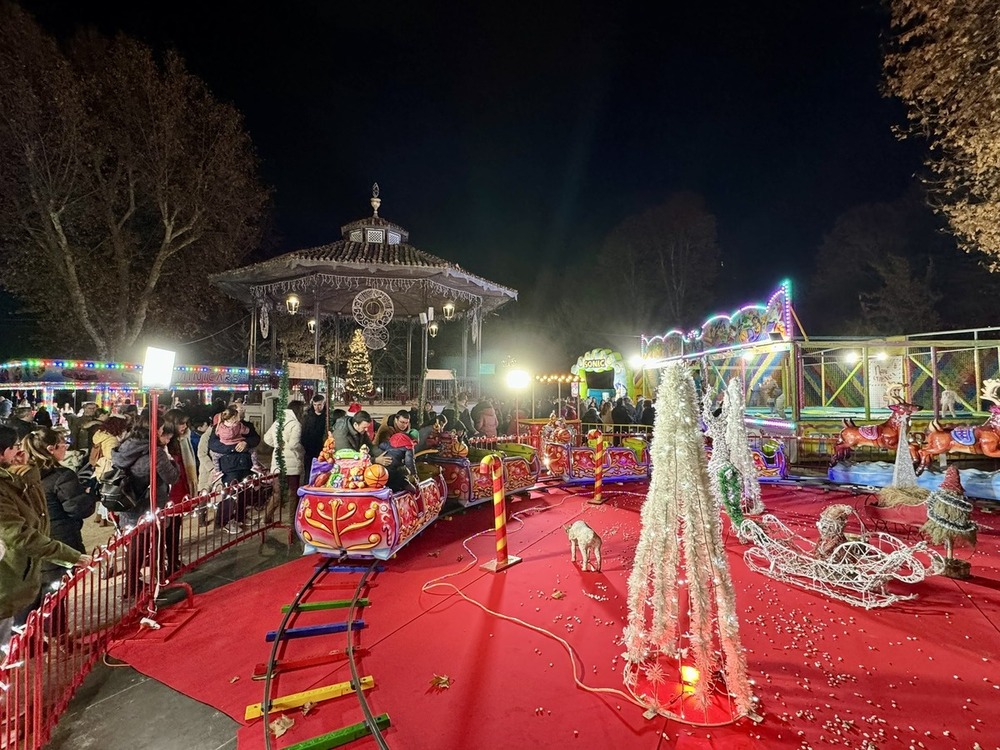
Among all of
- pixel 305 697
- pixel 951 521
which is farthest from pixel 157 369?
pixel 951 521

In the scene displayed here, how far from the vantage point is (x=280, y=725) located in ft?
9.15

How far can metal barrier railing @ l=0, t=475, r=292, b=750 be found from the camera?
8.36ft

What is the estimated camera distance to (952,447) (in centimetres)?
641

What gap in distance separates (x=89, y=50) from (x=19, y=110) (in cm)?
335

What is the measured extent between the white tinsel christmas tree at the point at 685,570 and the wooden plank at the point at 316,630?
7.56 feet

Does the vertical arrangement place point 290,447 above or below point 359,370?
below

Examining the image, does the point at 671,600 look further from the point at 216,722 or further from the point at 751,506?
the point at 751,506

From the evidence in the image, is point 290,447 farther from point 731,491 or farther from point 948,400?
point 948,400

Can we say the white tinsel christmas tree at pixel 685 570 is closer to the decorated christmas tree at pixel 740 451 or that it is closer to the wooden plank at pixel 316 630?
the wooden plank at pixel 316 630

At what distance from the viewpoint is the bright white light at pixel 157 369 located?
4.19 m

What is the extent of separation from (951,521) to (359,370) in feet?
49.6

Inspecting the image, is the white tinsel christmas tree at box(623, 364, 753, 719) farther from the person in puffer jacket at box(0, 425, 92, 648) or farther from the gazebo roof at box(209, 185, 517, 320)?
the gazebo roof at box(209, 185, 517, 320)

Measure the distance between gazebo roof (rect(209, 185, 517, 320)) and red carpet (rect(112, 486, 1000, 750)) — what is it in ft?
20.9

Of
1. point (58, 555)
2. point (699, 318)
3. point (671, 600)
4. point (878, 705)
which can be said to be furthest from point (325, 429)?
point (699, 318)
